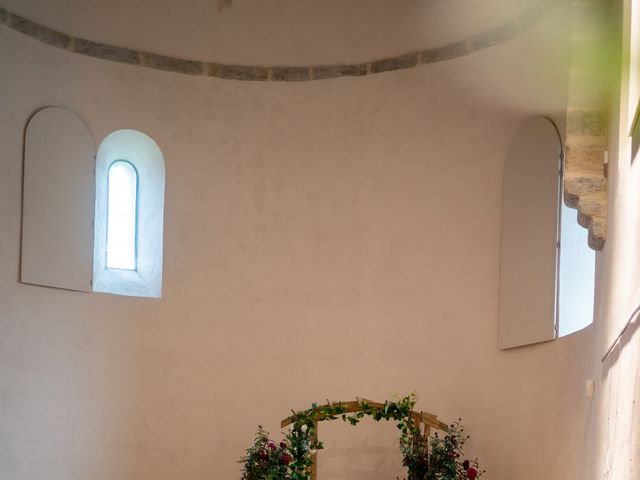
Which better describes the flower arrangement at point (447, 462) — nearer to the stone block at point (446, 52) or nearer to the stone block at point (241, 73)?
the stone block at point (446, 52)

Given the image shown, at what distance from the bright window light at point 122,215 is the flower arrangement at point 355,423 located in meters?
2.92

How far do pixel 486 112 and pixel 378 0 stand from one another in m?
1.91

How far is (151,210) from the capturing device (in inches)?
386

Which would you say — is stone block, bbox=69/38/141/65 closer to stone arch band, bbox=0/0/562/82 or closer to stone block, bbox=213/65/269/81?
stone arch band, bbox=0/0/562/82

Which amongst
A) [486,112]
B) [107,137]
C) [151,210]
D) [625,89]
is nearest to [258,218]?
[151,210]

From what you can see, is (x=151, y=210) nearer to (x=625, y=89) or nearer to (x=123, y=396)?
(x=123, y=396)

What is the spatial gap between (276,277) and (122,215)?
6.13ft

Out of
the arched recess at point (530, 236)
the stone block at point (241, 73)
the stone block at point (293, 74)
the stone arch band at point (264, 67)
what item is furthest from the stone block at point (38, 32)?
the arched recess at point (530, 236)

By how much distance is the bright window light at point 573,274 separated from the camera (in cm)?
740

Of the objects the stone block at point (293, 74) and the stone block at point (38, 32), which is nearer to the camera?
the stone block at point (38, 32)

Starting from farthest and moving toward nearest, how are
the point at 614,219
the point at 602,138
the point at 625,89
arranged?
the point at 602,138
the point at 614,219
the point at 625,89

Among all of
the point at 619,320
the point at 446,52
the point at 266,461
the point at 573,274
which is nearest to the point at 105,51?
the point at 446,52

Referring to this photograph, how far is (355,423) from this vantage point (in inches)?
306

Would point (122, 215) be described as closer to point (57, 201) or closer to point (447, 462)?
point (57, 201)
